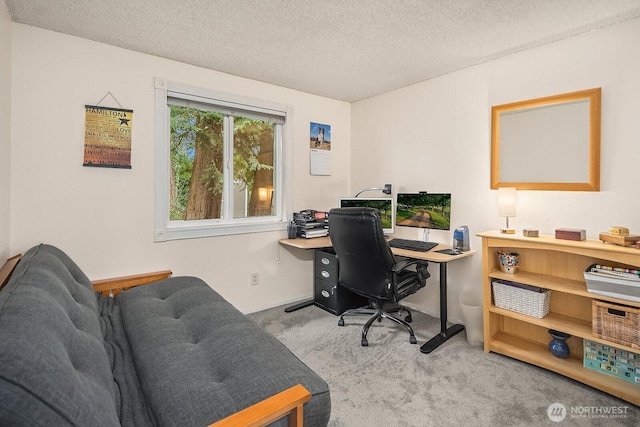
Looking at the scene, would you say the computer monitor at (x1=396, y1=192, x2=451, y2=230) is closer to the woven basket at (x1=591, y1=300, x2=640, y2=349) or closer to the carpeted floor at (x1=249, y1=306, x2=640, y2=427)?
the carpeted floor at (x1=249, y1=306, x2=640, y2=427)

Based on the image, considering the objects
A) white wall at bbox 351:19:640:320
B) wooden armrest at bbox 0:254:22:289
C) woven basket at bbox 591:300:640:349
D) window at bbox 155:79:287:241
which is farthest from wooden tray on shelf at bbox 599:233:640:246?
wooden armrest at bbox 0:254:22:289

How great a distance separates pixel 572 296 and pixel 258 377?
2321 mm

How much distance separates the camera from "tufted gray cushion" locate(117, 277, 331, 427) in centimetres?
101

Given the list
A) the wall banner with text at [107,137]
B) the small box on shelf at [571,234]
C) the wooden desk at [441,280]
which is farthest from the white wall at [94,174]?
the small box on shelf at [571,234]

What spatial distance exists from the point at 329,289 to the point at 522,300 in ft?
5.39

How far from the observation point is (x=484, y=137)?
2.74 m

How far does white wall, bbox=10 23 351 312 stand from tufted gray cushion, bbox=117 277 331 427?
941 mm

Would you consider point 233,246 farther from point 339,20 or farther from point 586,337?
point 586,337

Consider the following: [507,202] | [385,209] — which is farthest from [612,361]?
[385,209]

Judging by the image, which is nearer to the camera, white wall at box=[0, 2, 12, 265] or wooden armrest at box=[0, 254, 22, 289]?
wooden armrest at box=[0, 254, 22, 289]

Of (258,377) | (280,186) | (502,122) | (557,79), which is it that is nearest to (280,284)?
(280,186)

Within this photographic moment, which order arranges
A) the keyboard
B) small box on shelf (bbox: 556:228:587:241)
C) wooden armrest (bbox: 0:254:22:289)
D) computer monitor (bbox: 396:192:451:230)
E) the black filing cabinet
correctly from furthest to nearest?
the black filing cabinet < computer monitor (bbox: 396:192:451:230) < the keyboard < small box on shelf (bbox: 556:228:587:241) < wooden armrest (bbox: 0:254:22:289)

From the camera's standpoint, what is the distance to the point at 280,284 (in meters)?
3.38

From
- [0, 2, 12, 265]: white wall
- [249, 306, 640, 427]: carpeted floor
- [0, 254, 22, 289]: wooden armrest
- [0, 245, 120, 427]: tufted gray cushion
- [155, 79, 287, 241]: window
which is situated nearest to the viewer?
[0, 245, 120, 427]: tufted gray cushion
